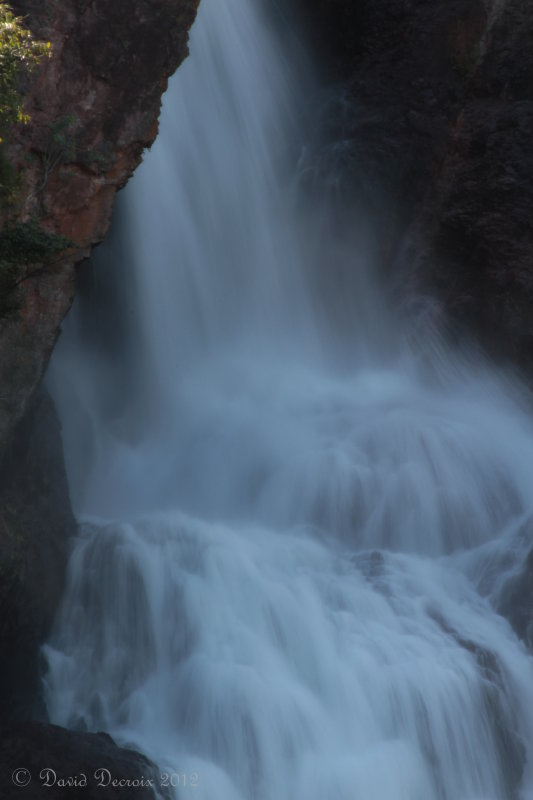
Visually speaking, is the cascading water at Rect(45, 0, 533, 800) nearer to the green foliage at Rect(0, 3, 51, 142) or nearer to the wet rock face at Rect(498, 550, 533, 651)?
the wet rock face at Rect(498, 550, 533, 651)

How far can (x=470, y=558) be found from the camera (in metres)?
12.7

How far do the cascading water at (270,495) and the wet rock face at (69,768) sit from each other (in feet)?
2.00

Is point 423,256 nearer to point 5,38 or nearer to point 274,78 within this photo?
point 274,78

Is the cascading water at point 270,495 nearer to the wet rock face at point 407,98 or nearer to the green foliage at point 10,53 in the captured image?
the wet rock face at point 407,98

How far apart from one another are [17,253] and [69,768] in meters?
5.51

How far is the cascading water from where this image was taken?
9.38 m

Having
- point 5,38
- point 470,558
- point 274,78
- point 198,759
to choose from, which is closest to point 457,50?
point 274,78

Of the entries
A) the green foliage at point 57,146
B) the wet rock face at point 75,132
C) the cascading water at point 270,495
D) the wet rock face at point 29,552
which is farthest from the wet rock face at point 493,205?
the green foliage at point 57,146

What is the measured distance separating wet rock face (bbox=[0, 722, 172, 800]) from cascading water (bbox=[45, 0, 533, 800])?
0.61 metres

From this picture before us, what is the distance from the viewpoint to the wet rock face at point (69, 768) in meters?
7.65

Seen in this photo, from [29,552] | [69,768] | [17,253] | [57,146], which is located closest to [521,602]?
[69,768]

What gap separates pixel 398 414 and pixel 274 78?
10442 millimetres

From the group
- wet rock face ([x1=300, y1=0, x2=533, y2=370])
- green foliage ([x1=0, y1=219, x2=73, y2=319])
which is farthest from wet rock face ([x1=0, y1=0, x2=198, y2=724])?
wet rock face ([x1=300, y1=0, x2=533, y2=370])

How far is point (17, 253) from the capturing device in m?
9.51
